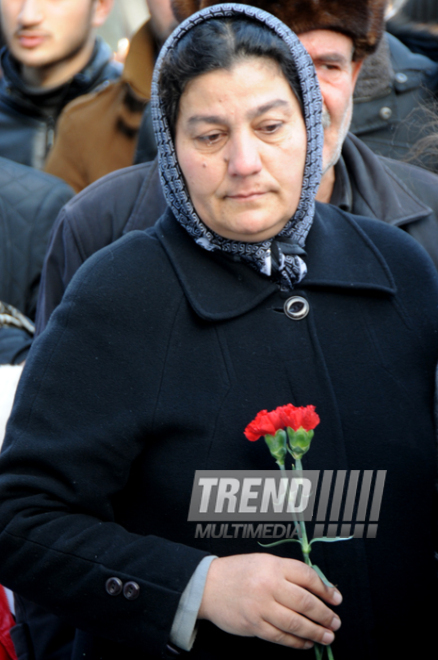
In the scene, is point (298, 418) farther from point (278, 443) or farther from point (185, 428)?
point (185, 428)

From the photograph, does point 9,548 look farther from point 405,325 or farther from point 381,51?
point 381,51

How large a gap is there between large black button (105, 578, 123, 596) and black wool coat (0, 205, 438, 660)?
0.01m

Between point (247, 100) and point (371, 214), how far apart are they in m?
0.99

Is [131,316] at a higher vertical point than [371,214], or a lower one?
higher

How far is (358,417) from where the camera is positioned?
168 cm

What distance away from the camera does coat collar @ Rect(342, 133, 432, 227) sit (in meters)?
2.46

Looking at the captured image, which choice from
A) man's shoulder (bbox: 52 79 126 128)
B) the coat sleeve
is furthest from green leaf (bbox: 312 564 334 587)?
man's shoulder (bbox: 52 79 126 128)

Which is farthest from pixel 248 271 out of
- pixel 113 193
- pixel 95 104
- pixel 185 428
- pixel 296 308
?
pixel 95 104

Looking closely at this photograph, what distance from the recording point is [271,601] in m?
1.45

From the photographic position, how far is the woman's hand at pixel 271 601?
1445mm

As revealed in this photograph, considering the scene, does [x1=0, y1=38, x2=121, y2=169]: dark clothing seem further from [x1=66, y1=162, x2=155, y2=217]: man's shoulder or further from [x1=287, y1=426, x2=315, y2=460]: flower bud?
[x1=287, y1=426, x2=315, y2=460]: flower bud

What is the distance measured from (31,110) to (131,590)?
254 cm

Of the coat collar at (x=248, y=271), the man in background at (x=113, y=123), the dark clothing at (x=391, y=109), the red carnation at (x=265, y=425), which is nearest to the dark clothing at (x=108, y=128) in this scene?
the man in background at (x=113, y=123)

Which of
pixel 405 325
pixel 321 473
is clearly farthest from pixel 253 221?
pixel 321 473
